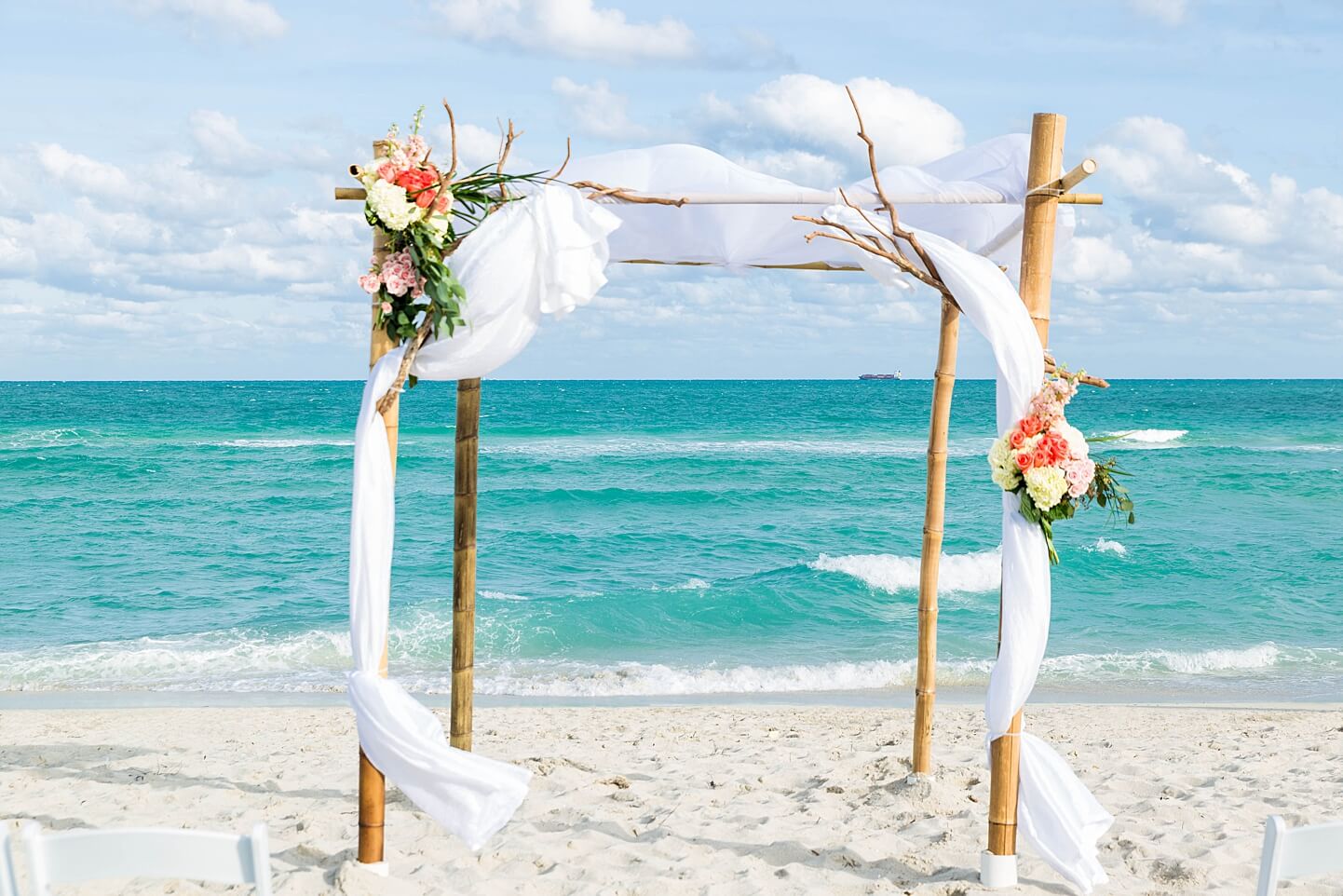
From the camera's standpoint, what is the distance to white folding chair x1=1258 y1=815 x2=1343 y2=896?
91.1 inches

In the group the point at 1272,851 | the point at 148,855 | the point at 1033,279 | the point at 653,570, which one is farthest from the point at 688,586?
the point at 148,855

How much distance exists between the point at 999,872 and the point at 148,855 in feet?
9.25

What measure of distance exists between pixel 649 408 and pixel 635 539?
1146 inches

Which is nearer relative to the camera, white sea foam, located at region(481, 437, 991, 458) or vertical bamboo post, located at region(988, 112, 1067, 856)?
vertical bamboo post, located at region(988, 112, 1067, 856)

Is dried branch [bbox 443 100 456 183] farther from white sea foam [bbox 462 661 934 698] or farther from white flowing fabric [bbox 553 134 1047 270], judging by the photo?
white sea foam [bbox 462 661 934 698]

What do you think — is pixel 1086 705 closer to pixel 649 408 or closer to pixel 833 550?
pixel 833 550

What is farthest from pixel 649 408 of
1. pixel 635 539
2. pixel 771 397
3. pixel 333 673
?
pixel 333 673

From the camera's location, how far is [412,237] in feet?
12.5

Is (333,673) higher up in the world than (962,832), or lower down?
Answer: lower down

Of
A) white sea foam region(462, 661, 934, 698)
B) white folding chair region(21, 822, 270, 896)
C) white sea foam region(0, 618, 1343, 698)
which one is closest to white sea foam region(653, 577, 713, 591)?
white sea foam region(0, 618, 1343, 698)

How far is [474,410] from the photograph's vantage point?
4625mm

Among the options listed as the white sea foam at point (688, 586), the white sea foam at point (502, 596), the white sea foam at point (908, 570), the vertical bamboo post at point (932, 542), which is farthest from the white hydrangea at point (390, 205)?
the white sea foam at point (908, 570)

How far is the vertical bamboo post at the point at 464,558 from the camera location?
4.70 m

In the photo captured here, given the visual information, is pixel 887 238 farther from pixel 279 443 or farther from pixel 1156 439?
pixel 1156 439
